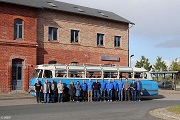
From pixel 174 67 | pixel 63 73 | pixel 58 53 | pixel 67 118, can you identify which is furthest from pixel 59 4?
pixel 174 67

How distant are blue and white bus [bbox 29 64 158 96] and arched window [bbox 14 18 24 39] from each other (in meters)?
4.93

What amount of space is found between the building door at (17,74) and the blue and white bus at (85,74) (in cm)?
397

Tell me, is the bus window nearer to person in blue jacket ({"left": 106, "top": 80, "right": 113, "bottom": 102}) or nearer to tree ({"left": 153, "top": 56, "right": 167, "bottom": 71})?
person in blue jacket ({"left": 106, "top": 80, "right": 113, "bottom": 102})

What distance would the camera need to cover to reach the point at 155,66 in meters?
62.8

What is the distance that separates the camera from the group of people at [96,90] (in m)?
20.3

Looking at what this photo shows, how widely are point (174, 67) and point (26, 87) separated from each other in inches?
1471

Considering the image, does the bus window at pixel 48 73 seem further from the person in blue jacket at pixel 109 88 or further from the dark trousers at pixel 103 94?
the person in blue jacket at pixel 109 88

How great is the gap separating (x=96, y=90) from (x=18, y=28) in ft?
31.5

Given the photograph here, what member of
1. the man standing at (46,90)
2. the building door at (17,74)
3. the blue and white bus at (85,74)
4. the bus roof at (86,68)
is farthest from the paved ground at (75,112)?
the building door at (17,74)

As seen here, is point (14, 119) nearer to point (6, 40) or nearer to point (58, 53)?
point (6, 40)

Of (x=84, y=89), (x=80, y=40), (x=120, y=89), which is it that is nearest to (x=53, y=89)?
(x=84, y=89)

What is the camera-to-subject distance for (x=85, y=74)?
2330cm

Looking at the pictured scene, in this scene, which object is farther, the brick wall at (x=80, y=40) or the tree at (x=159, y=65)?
the tree at (x=159, y=65)

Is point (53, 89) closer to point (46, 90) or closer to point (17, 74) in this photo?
point (46, 90)
